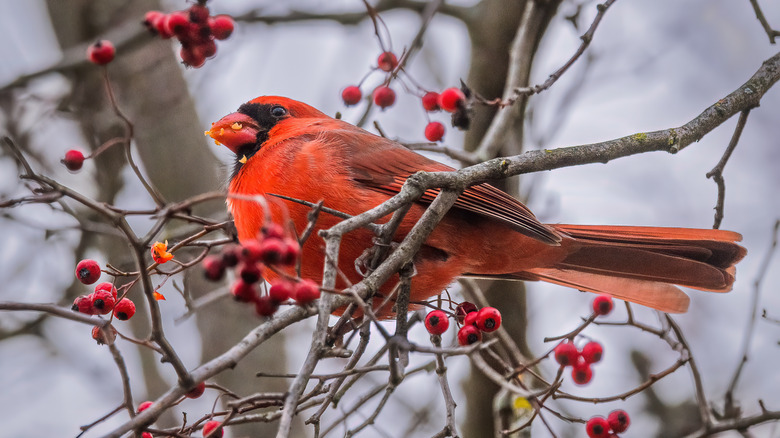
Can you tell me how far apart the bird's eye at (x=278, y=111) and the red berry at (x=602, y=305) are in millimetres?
1661

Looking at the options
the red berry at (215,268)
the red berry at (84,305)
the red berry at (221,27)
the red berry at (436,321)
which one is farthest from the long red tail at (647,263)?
the red berry at (215,268)

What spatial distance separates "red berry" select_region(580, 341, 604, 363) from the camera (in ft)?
8.52

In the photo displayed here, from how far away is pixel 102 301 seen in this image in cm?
226

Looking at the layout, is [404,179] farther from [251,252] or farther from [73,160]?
[251,252]

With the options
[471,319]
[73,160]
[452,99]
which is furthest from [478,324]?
[73,160]

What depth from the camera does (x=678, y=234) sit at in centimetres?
311

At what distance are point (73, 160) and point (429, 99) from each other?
1.40 m

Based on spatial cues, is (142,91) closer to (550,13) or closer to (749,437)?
(550,13)

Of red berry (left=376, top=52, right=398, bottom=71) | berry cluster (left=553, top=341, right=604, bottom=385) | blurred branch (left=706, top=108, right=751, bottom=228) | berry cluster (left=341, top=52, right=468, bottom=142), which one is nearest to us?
berry cluster (left=553, top=341, right=604, bottom=385)

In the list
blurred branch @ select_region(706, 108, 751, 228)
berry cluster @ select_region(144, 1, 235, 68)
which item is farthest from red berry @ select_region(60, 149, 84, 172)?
blurred branch @ select_region(706, 108, 751, 228)

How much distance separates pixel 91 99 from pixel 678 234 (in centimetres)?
364

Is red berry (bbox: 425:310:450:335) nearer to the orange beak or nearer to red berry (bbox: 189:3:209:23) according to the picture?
red berry (bbox: 189:3:209:23)

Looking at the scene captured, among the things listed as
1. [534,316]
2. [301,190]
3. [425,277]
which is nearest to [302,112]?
[301,190]

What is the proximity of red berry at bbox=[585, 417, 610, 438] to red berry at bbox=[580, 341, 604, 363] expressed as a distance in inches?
7.5
